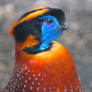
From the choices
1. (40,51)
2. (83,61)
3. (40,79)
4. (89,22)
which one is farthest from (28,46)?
(89,22)

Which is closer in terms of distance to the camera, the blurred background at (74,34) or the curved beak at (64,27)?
the curved beak at (64,27)

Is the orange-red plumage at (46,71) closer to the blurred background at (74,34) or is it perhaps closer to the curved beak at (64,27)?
the curved beak at (64,27)

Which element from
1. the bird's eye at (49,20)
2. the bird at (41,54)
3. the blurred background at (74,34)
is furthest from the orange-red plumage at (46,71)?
the blurred background at (74,34)

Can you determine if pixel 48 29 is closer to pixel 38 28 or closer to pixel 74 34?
pixel 38 28

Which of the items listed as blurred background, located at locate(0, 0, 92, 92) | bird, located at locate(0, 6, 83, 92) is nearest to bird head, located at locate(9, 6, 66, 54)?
bird, located at locate(0, 6, 83, 92)

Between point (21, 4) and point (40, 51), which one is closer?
point (40, 51)

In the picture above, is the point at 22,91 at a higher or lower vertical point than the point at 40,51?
lower

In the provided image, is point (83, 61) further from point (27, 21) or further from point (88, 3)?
point (27, 21)
